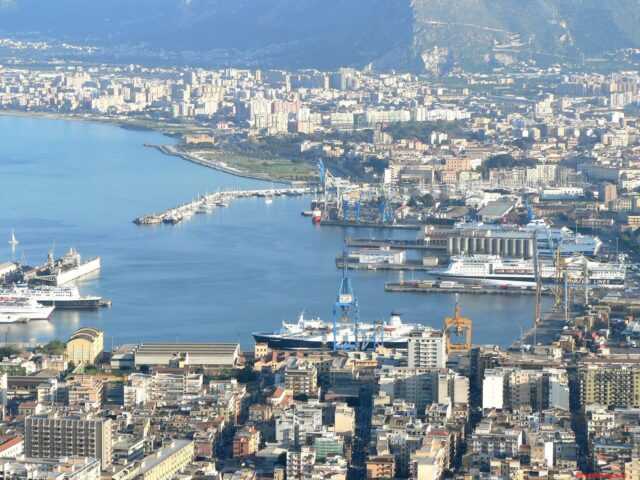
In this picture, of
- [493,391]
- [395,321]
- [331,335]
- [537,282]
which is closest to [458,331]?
[395,321]

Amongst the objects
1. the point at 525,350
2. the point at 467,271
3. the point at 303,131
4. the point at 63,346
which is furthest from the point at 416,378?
the point at 303,131

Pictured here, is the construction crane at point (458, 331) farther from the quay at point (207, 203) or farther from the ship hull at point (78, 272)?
the quay at point (207, 203)

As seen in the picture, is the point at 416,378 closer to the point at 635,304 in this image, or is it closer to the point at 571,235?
the point at 635,304

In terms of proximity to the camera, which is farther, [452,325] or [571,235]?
[571,235]

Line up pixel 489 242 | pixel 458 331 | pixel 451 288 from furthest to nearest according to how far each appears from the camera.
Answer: pixel 489 242 → pixel 451 288 → pixel 458 331

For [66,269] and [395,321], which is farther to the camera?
[66,269]

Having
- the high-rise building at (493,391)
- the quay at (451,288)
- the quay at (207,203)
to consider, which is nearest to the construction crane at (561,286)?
the quay at (451,288)

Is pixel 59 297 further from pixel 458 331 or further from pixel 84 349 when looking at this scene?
pixel 458 331
